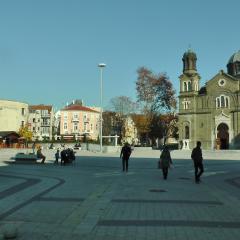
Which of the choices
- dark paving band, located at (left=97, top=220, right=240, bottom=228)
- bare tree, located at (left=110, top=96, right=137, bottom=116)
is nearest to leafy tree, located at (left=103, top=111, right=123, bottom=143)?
bare tree, located at (left=110, top=96, right=137, bottom=116)

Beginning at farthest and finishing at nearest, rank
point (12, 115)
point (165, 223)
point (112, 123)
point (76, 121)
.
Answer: point (76, 121)
point (12, 115)
point (112, 123)
point (165, 223)

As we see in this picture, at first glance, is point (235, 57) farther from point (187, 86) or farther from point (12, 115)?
point (12, 115)

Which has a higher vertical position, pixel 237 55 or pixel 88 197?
pixel 237 55

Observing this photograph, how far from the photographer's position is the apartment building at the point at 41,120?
4968 inches

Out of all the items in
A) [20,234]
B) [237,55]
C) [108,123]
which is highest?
[237,55]

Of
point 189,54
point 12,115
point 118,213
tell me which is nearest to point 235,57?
point 189,54

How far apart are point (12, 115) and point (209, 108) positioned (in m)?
45.9

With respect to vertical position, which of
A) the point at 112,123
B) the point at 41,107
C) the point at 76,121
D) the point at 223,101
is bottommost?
the point at 112,123

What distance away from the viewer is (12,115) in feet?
332

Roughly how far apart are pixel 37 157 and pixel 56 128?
329ft

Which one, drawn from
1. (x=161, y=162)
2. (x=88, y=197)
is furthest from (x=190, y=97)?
(x=88, y=197)

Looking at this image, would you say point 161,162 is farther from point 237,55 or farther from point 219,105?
point 237,55

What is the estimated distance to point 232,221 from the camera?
30.8ft

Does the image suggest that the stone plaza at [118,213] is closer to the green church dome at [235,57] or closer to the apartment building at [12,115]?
the green church dome at [235,57]
